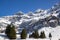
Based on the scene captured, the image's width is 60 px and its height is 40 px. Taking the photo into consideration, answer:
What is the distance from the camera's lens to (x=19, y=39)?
88.9ft

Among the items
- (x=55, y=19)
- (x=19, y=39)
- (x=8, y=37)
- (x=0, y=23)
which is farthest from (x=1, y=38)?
(x=0, y=23)

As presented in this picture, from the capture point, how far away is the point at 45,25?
123062mm

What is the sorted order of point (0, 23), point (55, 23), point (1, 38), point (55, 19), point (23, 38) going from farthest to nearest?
point (0, 23) → point (55, 19) → point (55, 23) → point (23, 38) → point (1, 38)

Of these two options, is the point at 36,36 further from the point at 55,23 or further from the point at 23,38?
the point at 55,23

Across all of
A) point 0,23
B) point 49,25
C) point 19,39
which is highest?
point 0,23

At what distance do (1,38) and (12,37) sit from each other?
8.14ft

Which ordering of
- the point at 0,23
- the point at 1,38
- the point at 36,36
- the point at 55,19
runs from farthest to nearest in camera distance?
the point at 0,23 → the point at 55,19 → the point at 36,36 → the point at 1,38

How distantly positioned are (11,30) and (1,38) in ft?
8.66

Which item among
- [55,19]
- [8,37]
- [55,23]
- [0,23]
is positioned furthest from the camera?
[0,23]

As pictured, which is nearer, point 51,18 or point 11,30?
point 11,30

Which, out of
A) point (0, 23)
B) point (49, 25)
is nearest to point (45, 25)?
point (49, 25)

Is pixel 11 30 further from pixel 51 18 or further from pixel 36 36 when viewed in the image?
pixel 51 18

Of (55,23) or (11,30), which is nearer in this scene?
(11,30)

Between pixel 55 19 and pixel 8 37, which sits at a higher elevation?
pixel 55 19
